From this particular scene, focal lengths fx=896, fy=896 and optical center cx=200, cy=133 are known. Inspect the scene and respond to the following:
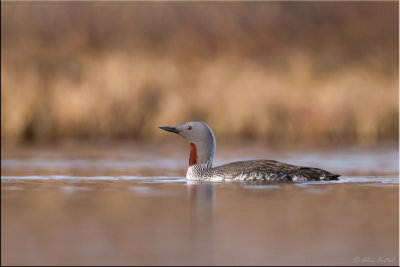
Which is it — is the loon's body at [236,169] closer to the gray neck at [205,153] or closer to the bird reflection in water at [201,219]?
the gray neck at [205,153]

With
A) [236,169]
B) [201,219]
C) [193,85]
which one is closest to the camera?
[201,219]

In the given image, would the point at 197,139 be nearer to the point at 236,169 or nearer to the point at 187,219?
the point at 236,169

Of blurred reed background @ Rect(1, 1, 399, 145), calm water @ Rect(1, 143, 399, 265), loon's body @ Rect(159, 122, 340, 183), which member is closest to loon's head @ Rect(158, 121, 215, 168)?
loon's body @ Rect(159, 122, 340, 183)

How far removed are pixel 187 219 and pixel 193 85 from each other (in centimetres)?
1194

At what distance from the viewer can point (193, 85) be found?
747 inches

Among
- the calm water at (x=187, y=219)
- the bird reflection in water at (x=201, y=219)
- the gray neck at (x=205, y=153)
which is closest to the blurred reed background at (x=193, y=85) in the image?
the calm water at (x=187, y=219)

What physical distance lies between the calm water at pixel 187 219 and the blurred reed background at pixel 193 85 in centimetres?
578

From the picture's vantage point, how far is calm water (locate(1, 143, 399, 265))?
5.66 m

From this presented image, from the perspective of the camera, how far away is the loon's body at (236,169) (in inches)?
399

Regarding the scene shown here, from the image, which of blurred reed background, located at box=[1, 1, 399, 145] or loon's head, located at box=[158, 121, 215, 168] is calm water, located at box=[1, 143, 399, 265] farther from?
blurred reed background, located at box=[1, 1, 399, 145]

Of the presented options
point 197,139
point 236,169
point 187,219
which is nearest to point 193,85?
point 197,139

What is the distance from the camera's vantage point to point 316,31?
82.5 ft

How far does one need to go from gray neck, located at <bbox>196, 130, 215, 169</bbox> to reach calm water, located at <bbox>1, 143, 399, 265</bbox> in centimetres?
38

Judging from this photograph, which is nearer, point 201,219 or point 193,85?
point 201,219
